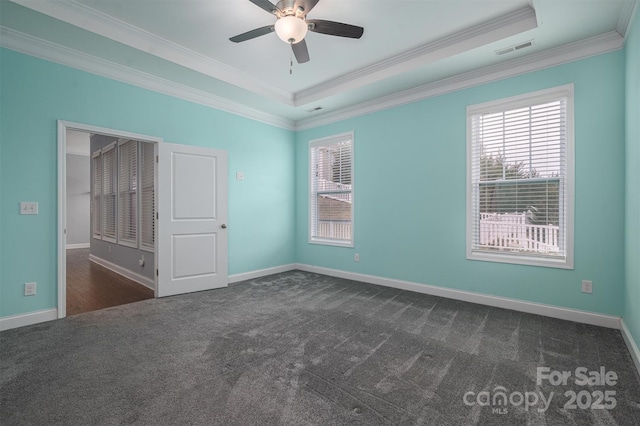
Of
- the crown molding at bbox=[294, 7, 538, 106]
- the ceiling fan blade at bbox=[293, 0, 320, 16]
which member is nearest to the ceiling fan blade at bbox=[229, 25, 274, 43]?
the ceiling fan blade at bbox=[293, 0, 320, 16]

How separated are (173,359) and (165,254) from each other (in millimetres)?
1973

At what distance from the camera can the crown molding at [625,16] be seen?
2332mm

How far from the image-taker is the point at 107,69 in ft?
11.1

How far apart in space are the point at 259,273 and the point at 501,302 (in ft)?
11.9

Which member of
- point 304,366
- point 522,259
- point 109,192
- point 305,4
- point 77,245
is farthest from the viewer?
point 77,245

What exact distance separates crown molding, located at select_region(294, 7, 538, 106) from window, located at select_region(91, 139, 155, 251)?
2986 mm

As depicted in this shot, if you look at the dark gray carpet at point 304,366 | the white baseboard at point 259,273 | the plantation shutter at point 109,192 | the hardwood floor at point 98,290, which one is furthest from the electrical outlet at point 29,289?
the plantation shutter at point 109,192

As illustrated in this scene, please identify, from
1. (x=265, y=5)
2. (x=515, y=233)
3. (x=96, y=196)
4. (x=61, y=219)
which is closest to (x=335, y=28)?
(x=265, y=5)

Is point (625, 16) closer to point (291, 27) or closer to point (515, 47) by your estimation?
point (515, 47)

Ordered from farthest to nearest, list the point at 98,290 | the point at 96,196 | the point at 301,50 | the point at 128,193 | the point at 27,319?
the point at 96,196 < the point at 128,193 < the point at 98,290 < the point at 27,319 < the point at 301,50

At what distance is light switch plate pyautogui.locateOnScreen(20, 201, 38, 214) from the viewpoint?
2908 mm

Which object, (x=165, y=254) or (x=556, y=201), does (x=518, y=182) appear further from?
(x=165, y=254)

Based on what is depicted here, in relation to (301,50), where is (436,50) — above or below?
above

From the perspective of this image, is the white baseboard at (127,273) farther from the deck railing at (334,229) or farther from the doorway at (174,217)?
the deck railing at (334,229)
